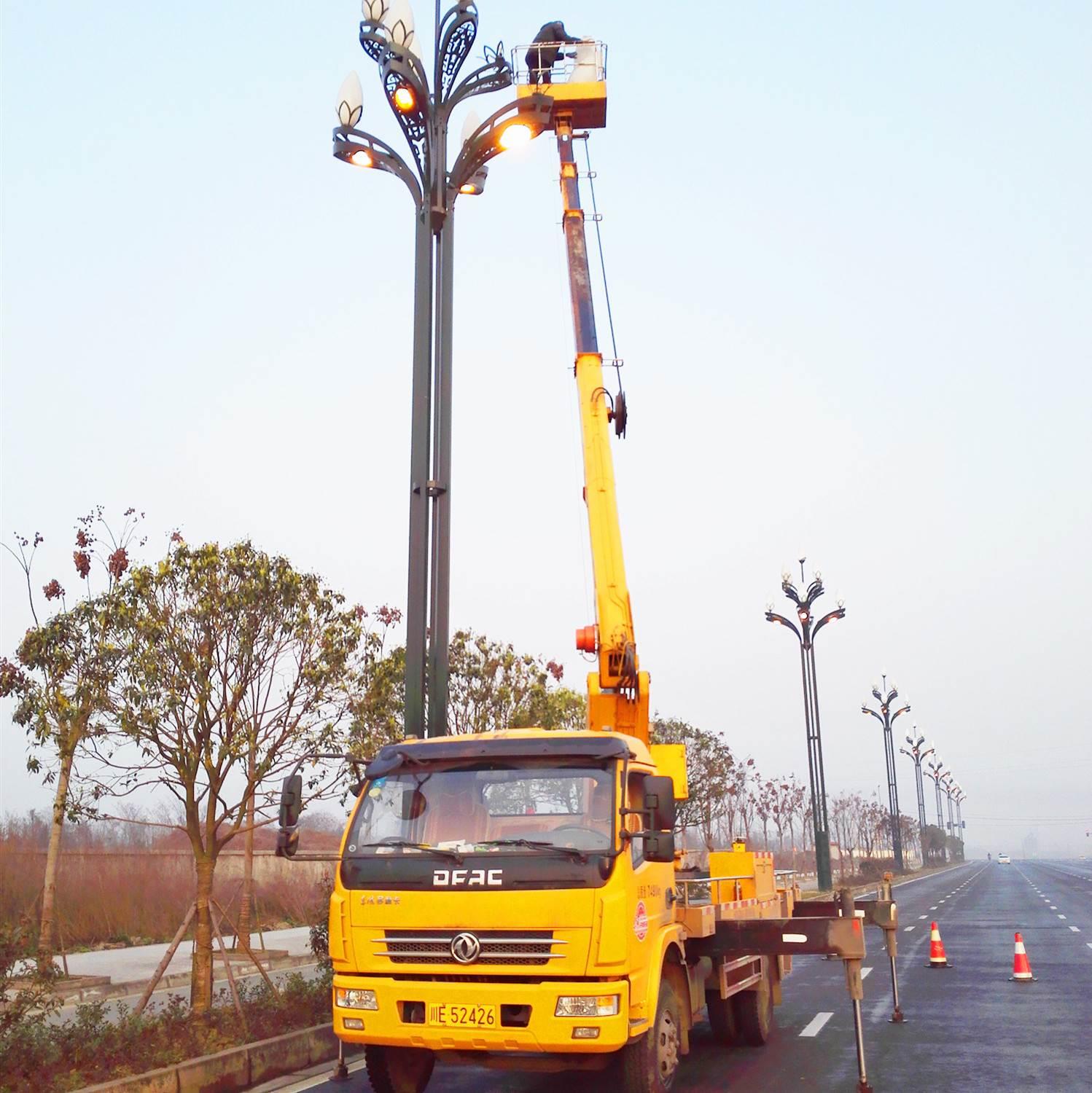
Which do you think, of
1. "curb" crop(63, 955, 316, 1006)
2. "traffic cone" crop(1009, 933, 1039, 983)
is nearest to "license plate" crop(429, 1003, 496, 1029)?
Result: "curb" crop(63, 955, 316, 1006)

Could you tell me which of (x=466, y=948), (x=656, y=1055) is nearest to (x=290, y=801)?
(x=466, y=948)

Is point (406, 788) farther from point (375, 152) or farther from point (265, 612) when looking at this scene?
point (375, 152)

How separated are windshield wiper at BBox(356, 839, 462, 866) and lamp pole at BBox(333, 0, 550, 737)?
3354 millimetres

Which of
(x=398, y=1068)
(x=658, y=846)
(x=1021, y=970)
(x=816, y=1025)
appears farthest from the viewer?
(x=1021, y=970)

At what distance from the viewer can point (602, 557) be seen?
1322 cm

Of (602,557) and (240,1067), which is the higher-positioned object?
(602,557)

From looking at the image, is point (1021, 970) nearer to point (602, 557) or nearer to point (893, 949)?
point (893, 949)

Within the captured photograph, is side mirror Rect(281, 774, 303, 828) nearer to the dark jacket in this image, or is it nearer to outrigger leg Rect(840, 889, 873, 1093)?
outrigger leg Rect(840, 889, 873, 1093)

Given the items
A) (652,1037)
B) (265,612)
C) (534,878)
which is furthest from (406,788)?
(265,612)

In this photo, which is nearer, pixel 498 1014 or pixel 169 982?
pixel 498 1014

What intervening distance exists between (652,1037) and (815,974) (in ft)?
37.1

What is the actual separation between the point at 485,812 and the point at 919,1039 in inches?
224

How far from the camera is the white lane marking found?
36.7 ft

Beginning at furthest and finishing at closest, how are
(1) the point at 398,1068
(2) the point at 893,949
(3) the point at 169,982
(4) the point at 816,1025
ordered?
(3) the point at 169,982, (4) the point at 816,1025, (2) the point at 893,949, (1) the point at 398,1068
